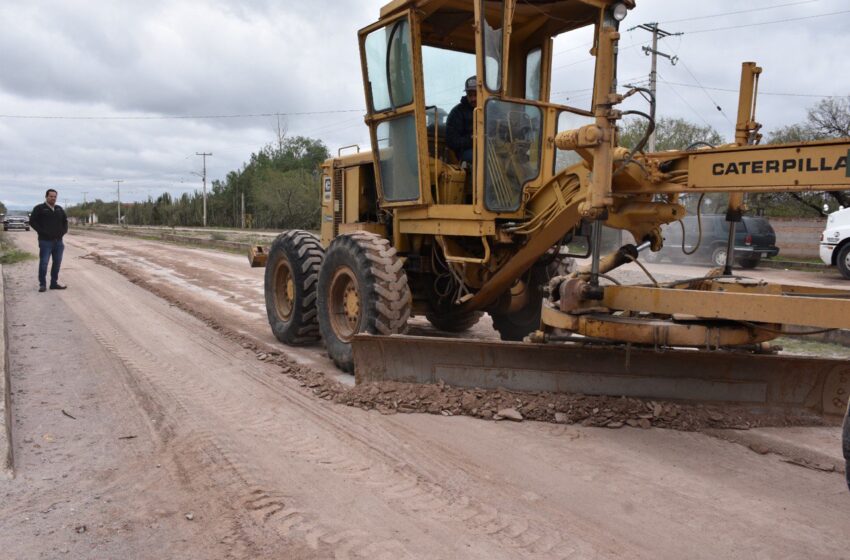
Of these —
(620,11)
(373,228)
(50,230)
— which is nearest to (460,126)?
(373,228)

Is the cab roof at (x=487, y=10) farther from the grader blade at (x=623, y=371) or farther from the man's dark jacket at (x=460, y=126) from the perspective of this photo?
the grader blade at (x=623, y=371)

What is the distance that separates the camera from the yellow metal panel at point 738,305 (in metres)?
3.47

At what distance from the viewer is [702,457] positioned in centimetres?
401

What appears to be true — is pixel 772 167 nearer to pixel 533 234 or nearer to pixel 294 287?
pixel 533 234

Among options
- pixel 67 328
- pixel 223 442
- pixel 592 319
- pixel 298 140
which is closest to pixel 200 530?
pixel 223 442

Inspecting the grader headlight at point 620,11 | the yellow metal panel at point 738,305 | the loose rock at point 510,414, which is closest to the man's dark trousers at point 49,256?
the loose rock at point 510,414

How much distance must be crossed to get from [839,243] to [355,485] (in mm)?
15238

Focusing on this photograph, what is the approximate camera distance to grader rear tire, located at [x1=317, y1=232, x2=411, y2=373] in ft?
18.3

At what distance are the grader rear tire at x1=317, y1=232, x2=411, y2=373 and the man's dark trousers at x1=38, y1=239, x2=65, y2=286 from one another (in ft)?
24.8

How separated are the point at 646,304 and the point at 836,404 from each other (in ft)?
5.22

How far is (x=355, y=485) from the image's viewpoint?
3.61m

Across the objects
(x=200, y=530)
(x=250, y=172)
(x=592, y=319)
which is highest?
(x=250, y=172)

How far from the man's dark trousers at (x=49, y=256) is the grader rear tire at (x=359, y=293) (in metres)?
7.55

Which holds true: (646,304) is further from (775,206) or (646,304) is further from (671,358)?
(775,206)
